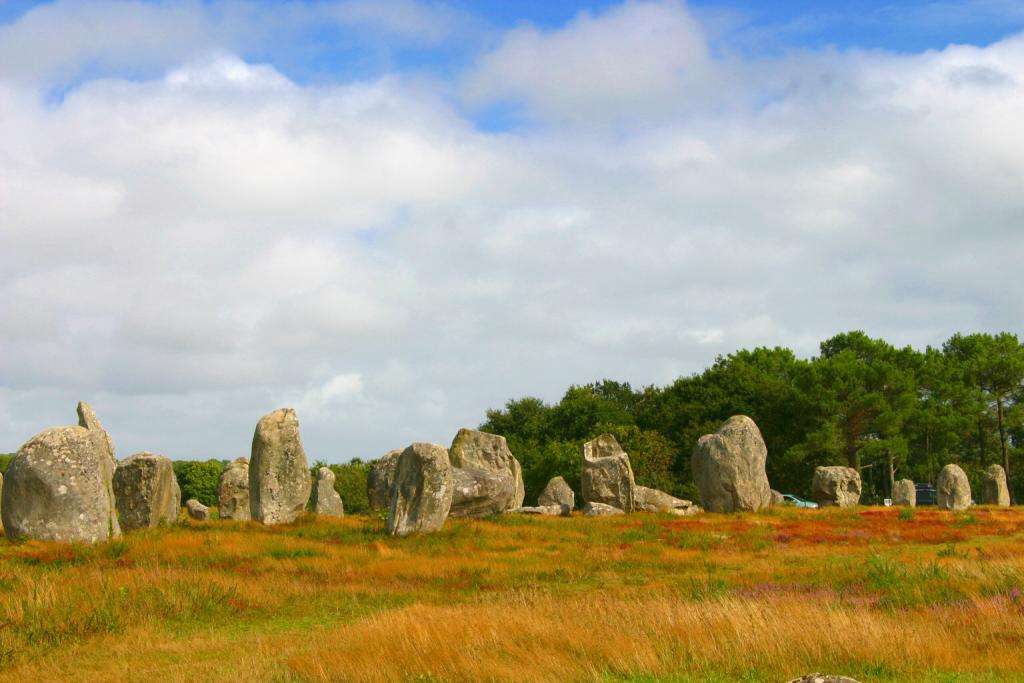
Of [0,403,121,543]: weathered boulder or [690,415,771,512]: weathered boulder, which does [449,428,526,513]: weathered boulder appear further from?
[0,403,121,543]: weathered boulder

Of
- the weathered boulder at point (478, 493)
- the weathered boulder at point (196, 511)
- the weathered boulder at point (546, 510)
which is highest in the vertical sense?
the weathered boulder at point (478, 493)

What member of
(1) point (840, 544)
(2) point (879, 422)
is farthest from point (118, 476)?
(2) point (879, 422)

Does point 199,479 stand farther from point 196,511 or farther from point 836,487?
point 836,487

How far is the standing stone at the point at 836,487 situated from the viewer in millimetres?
43219

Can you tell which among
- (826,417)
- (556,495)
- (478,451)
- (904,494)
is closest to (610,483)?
(556,495)

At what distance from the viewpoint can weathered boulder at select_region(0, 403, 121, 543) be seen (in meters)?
20.6

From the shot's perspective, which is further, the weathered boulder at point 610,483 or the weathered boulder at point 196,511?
the weathered boulder at point 196,511

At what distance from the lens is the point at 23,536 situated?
67.5 feet

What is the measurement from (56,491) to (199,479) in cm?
4457

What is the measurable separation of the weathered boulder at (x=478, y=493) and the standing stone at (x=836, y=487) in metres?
20.3

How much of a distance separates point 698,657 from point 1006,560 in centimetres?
963

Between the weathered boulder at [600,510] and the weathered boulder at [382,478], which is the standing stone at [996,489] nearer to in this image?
the weathered boulder at [600,510]

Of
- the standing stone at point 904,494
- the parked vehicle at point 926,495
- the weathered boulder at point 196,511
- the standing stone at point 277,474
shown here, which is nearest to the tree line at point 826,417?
the parked vehicle at point 926,495

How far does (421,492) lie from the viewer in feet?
77.6
